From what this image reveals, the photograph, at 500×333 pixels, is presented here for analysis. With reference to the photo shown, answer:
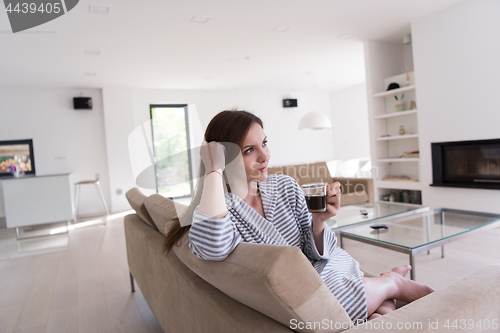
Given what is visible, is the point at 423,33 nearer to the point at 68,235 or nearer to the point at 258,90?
the point at 258,90

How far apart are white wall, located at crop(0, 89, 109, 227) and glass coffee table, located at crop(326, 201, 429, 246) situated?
5446mm

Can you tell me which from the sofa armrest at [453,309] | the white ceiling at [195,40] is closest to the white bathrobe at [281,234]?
the sofa armrest at [453,309]

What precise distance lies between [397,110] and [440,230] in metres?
2.90

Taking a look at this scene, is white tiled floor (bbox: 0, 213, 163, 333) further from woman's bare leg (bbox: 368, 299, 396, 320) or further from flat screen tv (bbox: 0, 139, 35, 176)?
flat screen tv (bbox: 0, 139, 35, 176)

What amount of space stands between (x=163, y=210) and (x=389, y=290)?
1.01m

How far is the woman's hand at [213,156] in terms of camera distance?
38.1 inches

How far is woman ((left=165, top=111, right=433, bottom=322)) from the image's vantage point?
0.89 metres

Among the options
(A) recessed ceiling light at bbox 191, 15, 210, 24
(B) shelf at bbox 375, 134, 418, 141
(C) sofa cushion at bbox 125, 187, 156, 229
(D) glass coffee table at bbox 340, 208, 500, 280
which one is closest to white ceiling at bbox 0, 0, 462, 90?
(A) recessed ceiling light at bbox 191, 15, 210, 24

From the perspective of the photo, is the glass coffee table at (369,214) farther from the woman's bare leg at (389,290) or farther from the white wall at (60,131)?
the white wall at (60,131)

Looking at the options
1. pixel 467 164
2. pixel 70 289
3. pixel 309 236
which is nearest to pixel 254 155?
pixel 309 236

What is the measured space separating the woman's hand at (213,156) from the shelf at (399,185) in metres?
4.11

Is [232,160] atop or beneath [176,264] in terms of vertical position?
atop

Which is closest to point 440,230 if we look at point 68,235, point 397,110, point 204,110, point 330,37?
point 397,110

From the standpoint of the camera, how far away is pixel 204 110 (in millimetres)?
7730
